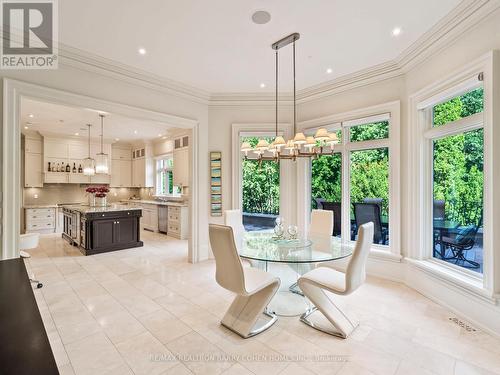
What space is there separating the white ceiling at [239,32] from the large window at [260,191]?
174cm

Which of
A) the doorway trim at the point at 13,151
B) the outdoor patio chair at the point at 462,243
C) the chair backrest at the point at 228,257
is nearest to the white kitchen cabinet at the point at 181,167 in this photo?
the doorway trim at the point at 13,151

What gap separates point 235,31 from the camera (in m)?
2.90

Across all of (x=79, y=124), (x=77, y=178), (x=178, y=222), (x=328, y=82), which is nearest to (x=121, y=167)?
(x=77, y=178)

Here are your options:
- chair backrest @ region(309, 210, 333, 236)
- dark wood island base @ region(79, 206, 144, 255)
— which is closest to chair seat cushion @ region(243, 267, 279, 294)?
chair backrest @ region(309, 210, 333, 236)

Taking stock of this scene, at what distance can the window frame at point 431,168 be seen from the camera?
2.40 m

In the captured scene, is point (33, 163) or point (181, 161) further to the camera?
point (33, 163)

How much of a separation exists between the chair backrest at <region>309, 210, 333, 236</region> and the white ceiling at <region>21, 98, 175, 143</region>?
3197 millimetres

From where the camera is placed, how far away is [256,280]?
8.26 feet

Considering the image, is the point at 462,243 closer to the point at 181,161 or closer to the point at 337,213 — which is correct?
the point at 337,213

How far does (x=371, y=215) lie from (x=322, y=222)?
37.9 inches

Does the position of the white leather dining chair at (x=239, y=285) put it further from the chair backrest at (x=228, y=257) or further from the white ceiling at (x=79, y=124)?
the white ceiling at (x=79, y=124)

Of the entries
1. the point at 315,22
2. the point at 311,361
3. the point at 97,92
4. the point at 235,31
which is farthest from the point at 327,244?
the point at 97,92

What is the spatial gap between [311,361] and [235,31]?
329 cm

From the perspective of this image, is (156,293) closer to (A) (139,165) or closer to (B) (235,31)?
(B) (235,31)
